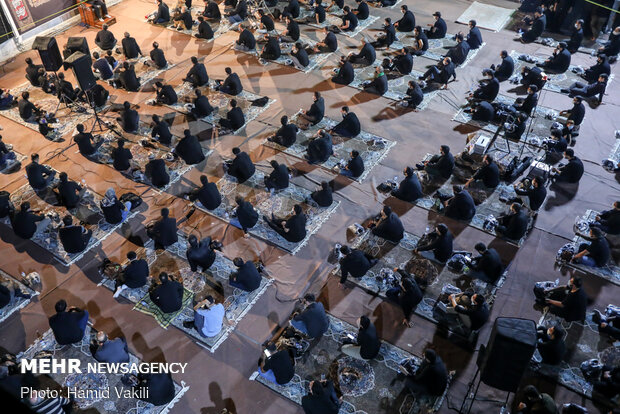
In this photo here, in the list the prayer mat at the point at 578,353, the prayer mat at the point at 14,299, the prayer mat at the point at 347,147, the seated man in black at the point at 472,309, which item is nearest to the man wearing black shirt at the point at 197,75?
the prayer mat at the point at 347,147

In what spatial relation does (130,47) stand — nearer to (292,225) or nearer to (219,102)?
(219,102)

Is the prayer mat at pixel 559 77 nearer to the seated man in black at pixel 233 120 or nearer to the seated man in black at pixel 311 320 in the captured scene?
the seated man in black at pixel 233 120

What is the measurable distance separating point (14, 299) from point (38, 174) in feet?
11.8

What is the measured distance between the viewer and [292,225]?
11.8 meters

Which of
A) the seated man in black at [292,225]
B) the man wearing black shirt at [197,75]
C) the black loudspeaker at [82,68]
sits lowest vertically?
the seated man in black at [292,225]

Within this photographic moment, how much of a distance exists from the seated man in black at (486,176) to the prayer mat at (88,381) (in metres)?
8.34

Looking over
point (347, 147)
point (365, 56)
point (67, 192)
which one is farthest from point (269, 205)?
point (365, 56)

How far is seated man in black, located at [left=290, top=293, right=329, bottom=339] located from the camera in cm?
1010

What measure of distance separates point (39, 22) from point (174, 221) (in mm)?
12807

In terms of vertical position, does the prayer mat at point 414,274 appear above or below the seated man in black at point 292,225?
below

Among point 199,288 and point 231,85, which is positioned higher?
point 231,85

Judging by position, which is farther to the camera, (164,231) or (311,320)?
(164,231)

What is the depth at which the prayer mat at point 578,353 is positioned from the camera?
9664 millimetres

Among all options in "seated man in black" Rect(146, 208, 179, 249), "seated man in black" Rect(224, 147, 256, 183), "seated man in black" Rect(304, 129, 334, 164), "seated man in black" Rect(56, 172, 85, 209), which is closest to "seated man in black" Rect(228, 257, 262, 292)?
"seated man in black" Rect(146, 208, 179, 249)
